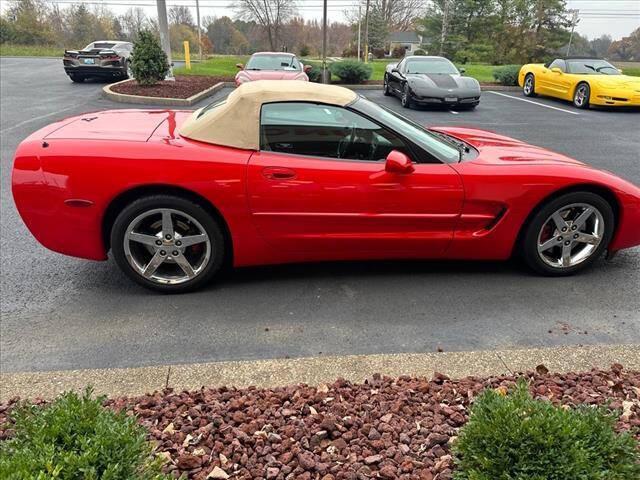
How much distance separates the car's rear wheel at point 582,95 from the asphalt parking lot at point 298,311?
1079 centimetres

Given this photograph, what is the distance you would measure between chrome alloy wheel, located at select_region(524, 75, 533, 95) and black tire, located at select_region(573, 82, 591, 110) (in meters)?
2.45

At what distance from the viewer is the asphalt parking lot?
10.2ft

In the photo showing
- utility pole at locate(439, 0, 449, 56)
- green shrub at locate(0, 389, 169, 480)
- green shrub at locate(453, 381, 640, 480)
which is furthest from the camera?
utility pole at locate(439, 0, 449, 56)

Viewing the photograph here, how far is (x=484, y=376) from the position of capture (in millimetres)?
2660

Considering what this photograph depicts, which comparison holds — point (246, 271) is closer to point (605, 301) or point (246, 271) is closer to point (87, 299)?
point (87, 299)

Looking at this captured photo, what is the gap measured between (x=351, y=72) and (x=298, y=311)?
16203mm

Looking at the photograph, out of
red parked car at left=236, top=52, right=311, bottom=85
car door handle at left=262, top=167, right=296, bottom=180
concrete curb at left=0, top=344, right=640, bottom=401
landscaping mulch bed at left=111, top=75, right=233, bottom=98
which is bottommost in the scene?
concrete curb at left=0, top=344, right=640, bottom=401

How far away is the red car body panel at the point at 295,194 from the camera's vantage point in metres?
3.46

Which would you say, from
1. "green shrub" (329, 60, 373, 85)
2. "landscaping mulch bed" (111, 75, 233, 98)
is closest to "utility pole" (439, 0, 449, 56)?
"green shrub" (329, 60, 373, 85)

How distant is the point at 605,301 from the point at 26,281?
4.29m

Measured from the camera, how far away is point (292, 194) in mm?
3531

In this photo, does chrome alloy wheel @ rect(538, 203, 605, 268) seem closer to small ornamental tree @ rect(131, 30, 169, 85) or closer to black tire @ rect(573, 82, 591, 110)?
black tire @ rect(573, 82, 591, 110)

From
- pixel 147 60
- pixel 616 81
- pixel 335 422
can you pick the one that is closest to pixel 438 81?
pixel 616 81

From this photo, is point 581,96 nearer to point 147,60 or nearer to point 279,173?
point 147,60
